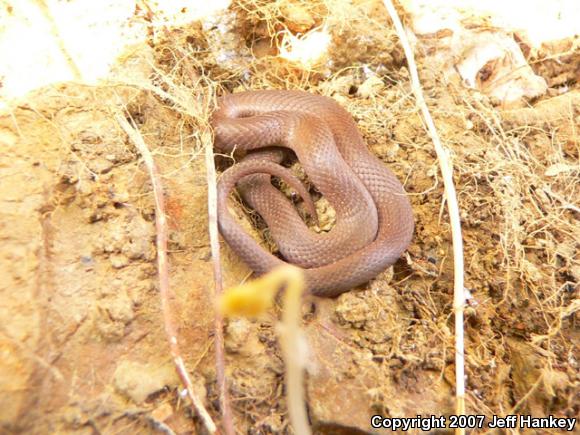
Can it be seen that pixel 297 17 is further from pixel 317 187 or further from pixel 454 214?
pixel 454 214

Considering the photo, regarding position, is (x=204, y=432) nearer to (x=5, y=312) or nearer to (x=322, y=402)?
(x=322, y=402)

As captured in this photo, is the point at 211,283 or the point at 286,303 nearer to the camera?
the point at 286,303

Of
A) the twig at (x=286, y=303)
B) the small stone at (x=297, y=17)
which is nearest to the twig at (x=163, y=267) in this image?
the twig at (x=286, y=303)

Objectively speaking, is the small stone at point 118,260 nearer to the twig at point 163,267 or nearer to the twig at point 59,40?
the twig at point 163,267

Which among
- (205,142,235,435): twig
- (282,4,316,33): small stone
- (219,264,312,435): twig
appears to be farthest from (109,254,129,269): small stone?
(282,4,316,33): small stone

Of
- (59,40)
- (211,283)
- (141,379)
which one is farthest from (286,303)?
(59,40)

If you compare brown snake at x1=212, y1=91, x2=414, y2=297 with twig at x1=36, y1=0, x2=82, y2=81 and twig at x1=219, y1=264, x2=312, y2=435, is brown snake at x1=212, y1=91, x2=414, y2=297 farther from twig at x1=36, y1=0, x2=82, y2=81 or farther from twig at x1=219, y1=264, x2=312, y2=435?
twig at x1=219, y1=264, x2=312, y2=435
